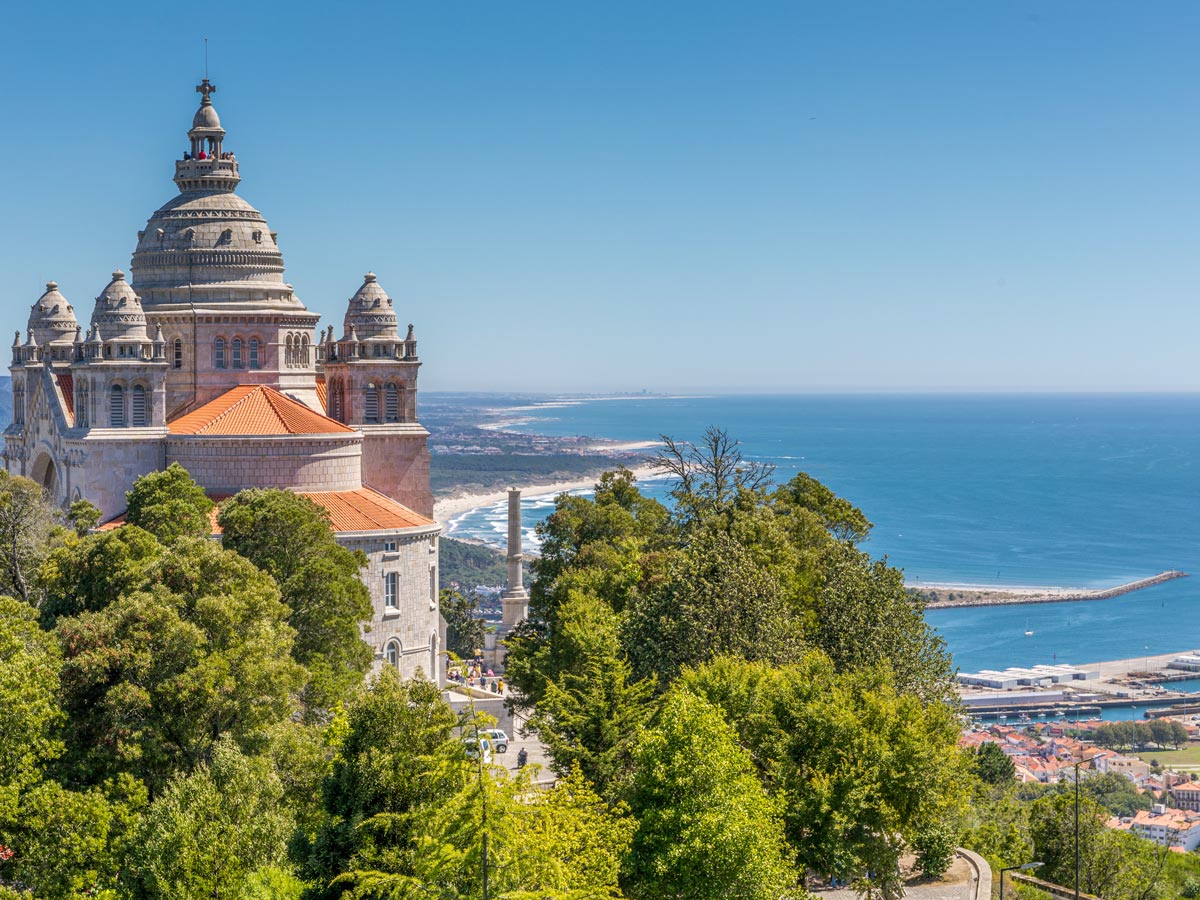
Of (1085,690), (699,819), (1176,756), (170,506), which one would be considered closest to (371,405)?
(170,506)

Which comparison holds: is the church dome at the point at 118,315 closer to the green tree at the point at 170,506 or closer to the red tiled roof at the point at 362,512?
the green tree at the point at 170,506

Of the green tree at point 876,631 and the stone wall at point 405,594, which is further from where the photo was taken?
the stone wall at point 405,594

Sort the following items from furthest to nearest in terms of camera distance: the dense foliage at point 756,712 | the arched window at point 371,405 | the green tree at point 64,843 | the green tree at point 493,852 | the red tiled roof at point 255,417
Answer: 1. the arched window at point 371,405
2. the red tiled roof at point 255,417
3. the dense foliage at point 756,712
4. the green tree at point 64,843
5. the green tree at point 493,852

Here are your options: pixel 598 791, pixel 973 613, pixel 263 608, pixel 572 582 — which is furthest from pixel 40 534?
pixel 973 613

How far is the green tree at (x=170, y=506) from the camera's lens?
50812 mm

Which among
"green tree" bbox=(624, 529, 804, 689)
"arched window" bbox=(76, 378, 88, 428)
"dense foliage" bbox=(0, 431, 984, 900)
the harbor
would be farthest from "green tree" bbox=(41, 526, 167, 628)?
the harbor

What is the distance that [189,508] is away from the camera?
52062mm

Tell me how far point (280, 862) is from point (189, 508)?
22324 mm

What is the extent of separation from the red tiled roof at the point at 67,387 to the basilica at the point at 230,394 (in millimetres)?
133

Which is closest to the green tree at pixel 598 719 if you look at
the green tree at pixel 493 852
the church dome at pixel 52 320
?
the green tree at pixel 493 852

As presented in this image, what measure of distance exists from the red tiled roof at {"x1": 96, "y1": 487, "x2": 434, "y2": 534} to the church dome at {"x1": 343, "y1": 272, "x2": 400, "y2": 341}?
365 inches

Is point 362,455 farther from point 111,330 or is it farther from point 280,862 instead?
point 280,862

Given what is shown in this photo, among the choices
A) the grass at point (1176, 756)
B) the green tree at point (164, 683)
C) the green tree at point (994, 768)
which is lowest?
the grass at point (1176, 756)

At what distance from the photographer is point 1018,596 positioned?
6678 inches
